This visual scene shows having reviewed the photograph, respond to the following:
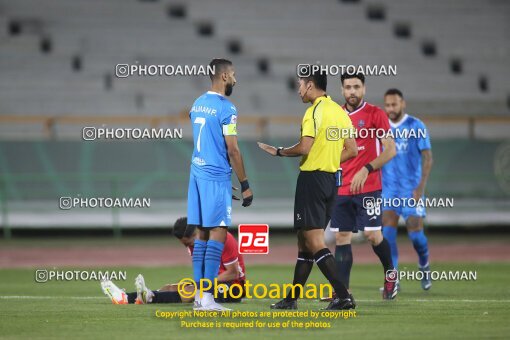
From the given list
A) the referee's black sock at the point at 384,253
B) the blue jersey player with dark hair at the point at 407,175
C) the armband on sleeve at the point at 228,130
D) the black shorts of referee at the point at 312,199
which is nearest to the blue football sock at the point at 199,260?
the black shorts of referee at the point at 312,199

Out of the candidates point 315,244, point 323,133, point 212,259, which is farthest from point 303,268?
point 323,133

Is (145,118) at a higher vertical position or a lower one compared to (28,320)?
higher

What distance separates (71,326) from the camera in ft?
28.8

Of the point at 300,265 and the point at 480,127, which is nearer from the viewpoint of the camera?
the point at 300,265

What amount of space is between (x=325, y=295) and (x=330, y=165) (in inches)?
127

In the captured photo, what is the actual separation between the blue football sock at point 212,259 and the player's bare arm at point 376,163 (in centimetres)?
176

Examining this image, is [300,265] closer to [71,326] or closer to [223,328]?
[223,328]

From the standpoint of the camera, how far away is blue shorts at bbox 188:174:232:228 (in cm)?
966

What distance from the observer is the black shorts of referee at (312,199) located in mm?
9570

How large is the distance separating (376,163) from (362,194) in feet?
1.56

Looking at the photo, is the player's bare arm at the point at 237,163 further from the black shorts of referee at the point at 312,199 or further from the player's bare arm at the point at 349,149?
the player's bare arm at the point at 349,149

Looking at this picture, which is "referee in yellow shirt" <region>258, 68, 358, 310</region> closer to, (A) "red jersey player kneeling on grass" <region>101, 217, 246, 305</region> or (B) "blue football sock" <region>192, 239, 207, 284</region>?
(B) "blue football sock" <region>192, 239, 207, 284</region>

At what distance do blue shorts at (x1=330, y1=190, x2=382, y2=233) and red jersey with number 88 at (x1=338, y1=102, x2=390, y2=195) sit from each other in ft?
0.25

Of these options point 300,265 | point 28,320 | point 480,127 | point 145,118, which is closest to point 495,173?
point 480,127
